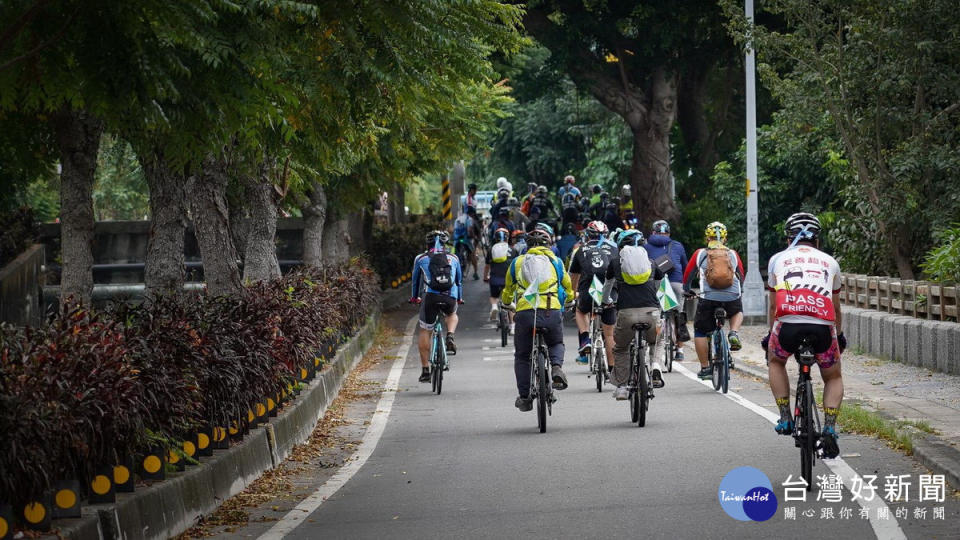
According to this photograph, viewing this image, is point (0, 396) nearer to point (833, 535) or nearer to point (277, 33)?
point (277, 33)

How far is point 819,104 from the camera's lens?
2322cm

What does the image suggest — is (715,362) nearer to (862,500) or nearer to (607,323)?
(607,323)

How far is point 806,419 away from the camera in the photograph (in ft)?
31.6

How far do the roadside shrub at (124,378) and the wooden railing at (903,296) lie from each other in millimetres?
8295

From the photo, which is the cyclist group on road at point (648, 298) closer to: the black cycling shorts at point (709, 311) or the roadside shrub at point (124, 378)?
the black cycling shorts at point (709, 311)

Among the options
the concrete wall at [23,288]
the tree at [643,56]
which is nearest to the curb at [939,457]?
the concrete wall at [23,288]

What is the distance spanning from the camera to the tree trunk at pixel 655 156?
33.2 m

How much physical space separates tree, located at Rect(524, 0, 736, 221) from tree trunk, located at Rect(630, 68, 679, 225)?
0.02m

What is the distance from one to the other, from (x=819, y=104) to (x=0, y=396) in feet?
61.2

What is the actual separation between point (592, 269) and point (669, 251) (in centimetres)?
271

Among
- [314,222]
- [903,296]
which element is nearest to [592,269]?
[903,296]

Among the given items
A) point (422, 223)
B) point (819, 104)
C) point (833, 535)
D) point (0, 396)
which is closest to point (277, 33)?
point (0, 396)

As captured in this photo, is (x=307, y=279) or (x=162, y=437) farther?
(x=307, y=279)

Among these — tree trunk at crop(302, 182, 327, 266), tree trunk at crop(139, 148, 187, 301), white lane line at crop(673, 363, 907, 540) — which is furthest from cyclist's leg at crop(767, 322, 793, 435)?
tree trunk at crop(302, 182, 327, 266)
